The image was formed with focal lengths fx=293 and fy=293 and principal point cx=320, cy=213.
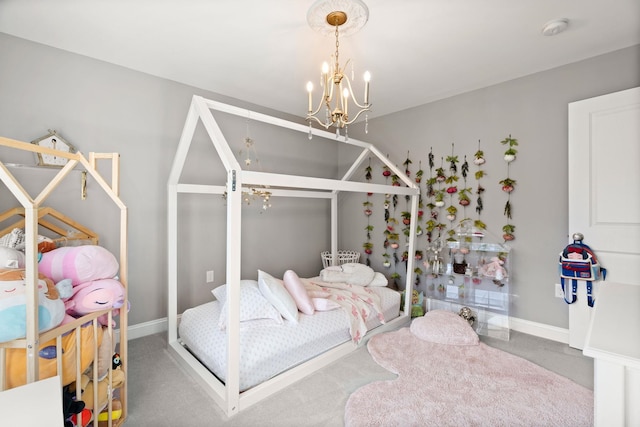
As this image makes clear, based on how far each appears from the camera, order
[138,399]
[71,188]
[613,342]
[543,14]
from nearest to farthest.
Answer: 1. [613,342]
2. [138,399]
3. [543,14]
4. [71,188]

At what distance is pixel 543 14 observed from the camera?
1793 millimetres

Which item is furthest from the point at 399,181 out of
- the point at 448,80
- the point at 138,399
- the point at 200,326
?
the point at 138,399

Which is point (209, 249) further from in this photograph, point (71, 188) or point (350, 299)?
point (350, 299)

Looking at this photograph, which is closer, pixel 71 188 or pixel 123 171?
pixel 71 188

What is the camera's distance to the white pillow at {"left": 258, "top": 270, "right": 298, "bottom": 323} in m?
2.07

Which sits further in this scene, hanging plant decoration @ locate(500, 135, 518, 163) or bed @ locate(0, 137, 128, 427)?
hanging plant decoration @ locate(500, 135, 518, 163)

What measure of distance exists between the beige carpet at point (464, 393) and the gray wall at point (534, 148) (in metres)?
0.79

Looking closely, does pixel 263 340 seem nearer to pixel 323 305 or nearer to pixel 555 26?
pixel 323 305

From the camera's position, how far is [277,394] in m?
1.75

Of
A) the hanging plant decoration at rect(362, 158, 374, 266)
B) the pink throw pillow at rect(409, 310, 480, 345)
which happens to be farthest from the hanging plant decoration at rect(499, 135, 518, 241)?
the hanging plant decoration at rect(362, 158, 374, 266)

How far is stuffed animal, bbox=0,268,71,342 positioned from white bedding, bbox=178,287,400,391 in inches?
35.9

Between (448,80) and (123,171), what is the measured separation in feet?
9.70

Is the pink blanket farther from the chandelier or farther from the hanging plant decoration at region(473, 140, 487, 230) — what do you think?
the chandelier

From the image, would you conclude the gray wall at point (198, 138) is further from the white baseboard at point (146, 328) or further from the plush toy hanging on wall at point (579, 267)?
the plush toy hanging on wall at point (579, 267)
